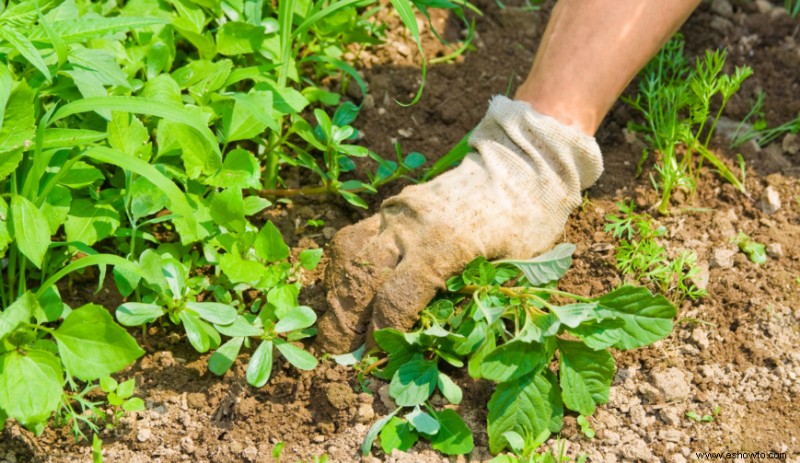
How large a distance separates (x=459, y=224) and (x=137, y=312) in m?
0.80

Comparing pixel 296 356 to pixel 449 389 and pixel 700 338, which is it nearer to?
pixel 449 389

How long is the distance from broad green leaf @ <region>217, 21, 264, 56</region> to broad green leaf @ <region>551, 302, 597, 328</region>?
1.13 m

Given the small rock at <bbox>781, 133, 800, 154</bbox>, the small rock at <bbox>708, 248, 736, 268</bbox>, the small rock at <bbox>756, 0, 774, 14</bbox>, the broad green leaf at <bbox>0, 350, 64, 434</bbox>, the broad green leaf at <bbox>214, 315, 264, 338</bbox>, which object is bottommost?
the broad green leaf at <bbox>0, 350, 64, 434</bbox>

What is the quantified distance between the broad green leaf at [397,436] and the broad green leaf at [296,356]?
0.23 metres

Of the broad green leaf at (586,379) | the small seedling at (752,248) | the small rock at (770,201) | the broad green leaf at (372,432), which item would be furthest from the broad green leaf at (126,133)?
the small rock at (770,201)

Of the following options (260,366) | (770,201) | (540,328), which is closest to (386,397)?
(260,366)

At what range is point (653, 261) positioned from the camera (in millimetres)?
2295

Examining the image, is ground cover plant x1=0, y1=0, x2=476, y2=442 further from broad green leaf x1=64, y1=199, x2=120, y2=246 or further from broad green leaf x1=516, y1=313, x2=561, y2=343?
broad green leaf x1=516, y1=313, x2=561, y2=343

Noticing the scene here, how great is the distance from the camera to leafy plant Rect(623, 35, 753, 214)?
2411mm

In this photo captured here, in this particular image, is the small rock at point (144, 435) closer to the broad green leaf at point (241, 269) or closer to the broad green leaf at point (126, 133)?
the broad green leaf at point (241, 269)

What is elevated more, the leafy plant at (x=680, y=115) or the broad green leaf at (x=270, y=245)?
the leafy plant at (x=680, y=115)

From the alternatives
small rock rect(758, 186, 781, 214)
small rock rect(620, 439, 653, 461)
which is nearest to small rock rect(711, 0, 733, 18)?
small rock rect(758, 186, 781, 214)

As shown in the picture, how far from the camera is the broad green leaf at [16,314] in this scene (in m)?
1.80

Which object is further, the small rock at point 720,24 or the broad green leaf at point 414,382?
the small rock at point 720,24
